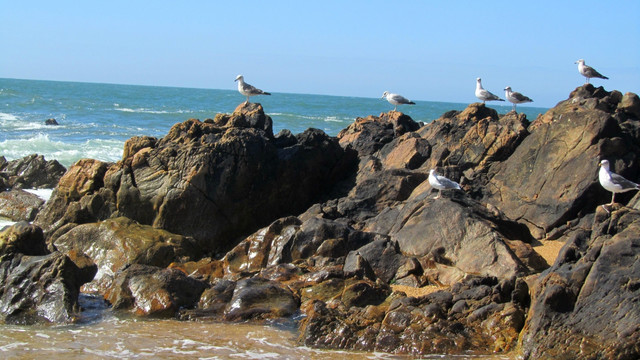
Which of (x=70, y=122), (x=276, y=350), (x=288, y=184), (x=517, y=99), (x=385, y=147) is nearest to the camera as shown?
(x=276, y=350)

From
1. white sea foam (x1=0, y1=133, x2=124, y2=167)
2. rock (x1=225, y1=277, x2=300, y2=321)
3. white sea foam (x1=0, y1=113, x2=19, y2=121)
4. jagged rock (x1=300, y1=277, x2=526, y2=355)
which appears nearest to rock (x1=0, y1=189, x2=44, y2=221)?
rock (x1=225, y1=277, x2=300, y2=321)

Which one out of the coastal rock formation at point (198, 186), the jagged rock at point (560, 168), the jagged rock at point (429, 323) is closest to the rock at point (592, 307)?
the jagged rock at point (429, 323)

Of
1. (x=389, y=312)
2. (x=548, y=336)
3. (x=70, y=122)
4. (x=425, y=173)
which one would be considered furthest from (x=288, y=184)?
(x=70, y=122)

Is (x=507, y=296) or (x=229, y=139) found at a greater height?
(x=229, y=139)

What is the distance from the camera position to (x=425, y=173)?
12477 millimetres

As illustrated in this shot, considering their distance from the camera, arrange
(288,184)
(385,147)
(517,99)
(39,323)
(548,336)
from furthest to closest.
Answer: (517,99) < (385,147) < (288,184) < (39,323) < (548,336)

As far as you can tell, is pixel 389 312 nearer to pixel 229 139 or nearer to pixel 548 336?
pixel 548 336

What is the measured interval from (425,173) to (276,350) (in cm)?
624

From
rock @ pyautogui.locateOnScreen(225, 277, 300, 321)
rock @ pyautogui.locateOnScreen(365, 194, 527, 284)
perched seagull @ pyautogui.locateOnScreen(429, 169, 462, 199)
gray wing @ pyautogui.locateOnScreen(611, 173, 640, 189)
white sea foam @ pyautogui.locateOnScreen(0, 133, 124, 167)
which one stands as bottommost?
rock @ pyautogui.locateOnScreen(225, 277, 300, 321)

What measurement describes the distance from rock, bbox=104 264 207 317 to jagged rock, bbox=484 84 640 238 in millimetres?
5557

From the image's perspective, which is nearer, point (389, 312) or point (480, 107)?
point (389, 312)

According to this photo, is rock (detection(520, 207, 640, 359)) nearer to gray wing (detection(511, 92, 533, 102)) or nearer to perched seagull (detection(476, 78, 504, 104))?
gray wing (detection(511, 92, 533, 102))

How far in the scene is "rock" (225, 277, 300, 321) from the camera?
8109mm

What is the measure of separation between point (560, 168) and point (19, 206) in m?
11.1
